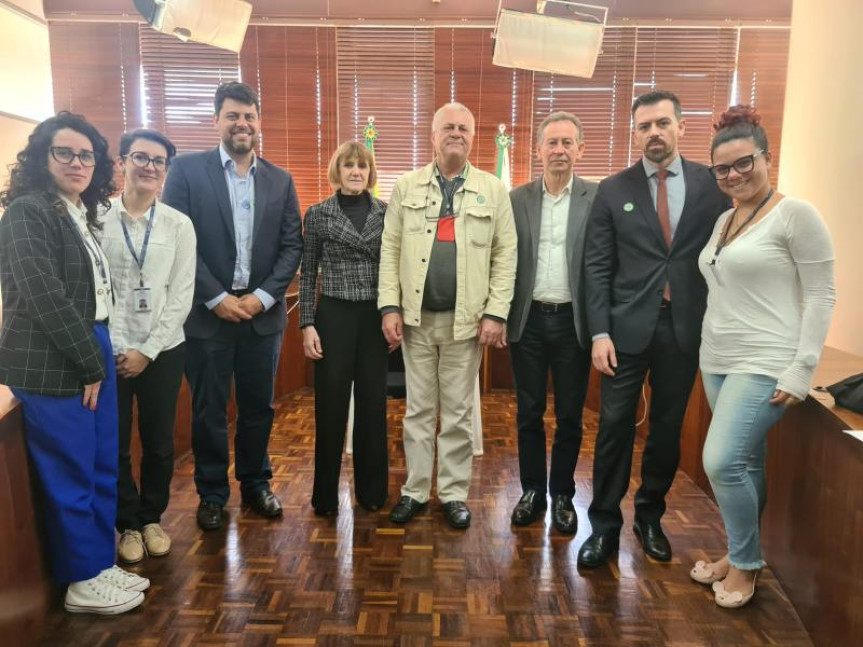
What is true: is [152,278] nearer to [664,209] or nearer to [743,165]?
[664,209]

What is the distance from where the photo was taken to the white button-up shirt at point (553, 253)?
2.32 metres

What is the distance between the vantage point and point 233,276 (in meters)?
2.41

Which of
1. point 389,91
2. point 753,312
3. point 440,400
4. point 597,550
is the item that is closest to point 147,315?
point 440,400

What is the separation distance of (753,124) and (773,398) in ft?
2.57

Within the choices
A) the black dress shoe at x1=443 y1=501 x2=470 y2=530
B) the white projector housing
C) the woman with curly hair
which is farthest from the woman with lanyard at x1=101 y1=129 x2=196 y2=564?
the white projector housing

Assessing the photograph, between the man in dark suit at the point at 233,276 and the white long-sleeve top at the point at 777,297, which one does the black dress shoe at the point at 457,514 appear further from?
the white long-sleeve top at the point at 777,297

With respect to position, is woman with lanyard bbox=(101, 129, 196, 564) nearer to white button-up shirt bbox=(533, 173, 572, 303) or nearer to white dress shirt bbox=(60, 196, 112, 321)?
white dress shirt bbox=(60, 196, 112, 321)

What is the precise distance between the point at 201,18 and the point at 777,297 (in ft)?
13.7

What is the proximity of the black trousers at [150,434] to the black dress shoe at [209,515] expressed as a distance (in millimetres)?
203

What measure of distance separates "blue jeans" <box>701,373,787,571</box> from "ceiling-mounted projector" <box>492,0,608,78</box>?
341 centimetres

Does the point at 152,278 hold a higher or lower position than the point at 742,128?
lower

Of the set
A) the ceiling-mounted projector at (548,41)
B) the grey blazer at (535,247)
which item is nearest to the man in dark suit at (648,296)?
the grey blazer at (535,247)

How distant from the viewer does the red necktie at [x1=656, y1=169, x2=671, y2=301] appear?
204cm

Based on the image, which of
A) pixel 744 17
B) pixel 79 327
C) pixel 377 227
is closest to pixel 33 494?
pixel 79 327
